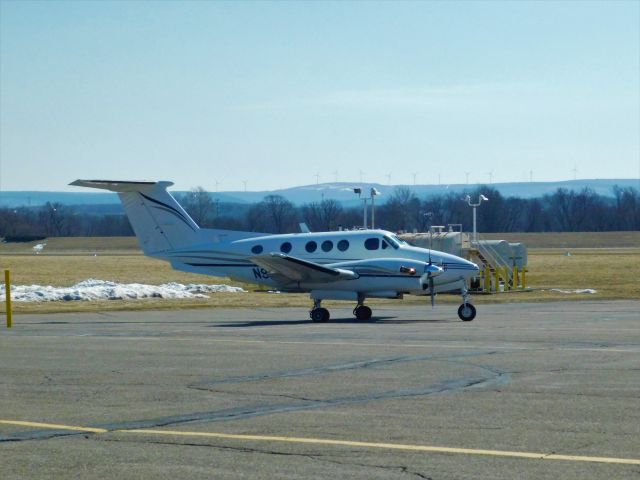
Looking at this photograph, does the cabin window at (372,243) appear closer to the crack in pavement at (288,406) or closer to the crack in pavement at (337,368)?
the crack in pavement at (337,368)

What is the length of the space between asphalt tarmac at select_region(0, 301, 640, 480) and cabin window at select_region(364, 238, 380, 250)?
254 inches

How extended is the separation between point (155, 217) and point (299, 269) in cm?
573

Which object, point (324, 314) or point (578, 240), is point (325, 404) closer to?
point (324, 314)

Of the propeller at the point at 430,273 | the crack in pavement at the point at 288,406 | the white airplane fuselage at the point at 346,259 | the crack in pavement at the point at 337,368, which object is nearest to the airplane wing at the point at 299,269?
the white airplane fuselage at the point at 346,259

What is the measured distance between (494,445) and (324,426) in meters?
1.97

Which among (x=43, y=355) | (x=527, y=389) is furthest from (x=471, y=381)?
(x=43, y=355)

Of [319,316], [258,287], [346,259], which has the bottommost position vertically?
[258,287]

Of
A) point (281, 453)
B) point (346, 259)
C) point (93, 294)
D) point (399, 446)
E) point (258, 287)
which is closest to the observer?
point (281, 453)

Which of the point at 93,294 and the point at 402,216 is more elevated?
the point at 402,216

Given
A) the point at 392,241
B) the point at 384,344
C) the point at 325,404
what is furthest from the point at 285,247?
the point at 325,404

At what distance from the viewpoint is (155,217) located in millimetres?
31844

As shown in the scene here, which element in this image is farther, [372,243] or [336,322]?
[372,243]

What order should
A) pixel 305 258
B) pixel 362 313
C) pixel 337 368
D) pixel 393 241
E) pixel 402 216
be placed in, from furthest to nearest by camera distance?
pixel 402 216 < pixel 305 258 < pixel 393 241 < pixel 362 313 < pixel 337 368

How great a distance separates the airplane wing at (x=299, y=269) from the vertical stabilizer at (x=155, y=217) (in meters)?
3.71
